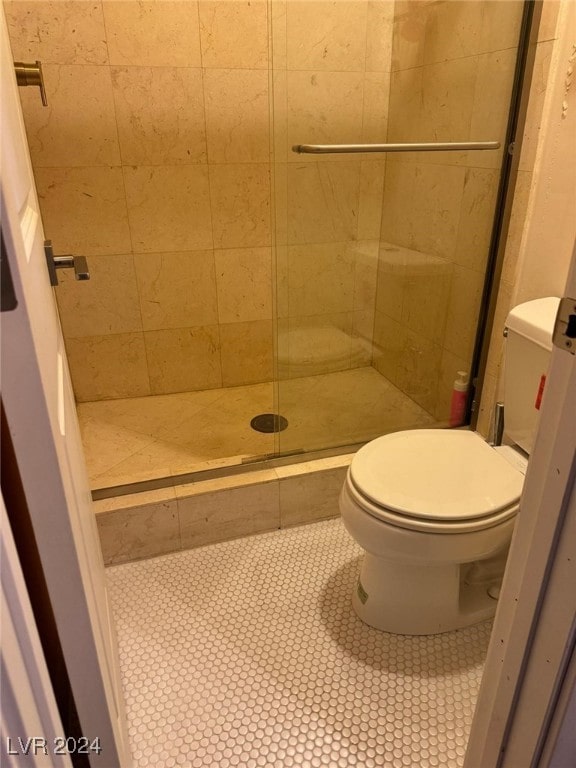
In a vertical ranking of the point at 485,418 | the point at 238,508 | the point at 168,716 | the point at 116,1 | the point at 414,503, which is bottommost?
the point at 168,716

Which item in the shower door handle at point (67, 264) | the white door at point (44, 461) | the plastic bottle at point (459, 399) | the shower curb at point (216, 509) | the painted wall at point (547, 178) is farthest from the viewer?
the plastic bottle at point (459, 399)

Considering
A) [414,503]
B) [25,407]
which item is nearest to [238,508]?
[414,503]

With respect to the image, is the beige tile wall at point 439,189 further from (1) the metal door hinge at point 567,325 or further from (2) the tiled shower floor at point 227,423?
(1) the metal door hinge at point 567,325

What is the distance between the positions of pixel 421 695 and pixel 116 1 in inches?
89.7

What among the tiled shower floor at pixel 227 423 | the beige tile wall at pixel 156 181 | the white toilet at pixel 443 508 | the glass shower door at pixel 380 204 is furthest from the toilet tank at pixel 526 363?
the beige tile wall at pixel 156 181

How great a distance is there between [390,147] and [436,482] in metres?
1.11

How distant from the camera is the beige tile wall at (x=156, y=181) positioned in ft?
6.13

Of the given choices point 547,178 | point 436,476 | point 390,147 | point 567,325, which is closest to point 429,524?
point 436,476

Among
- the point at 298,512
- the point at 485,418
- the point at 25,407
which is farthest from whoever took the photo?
the point at 485,418

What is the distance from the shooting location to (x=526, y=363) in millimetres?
1389

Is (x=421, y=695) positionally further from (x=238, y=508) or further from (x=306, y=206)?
(x=306, y=206)

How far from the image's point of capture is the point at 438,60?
187 cm

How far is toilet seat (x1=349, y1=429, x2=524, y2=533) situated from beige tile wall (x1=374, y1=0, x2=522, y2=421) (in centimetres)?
67

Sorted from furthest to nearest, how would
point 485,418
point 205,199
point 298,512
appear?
point 205,199 → point 485,418 → point 298,512
